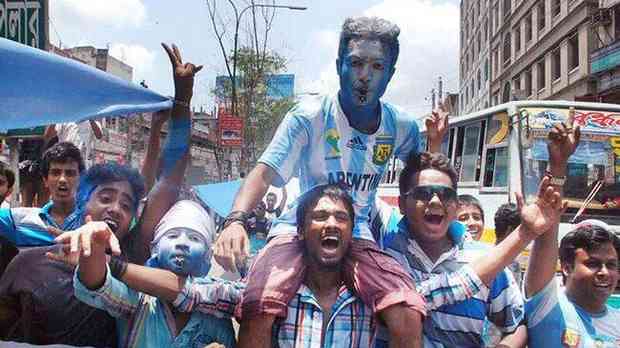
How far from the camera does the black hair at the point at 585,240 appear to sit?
108 inches

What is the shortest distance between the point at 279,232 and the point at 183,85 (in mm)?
792

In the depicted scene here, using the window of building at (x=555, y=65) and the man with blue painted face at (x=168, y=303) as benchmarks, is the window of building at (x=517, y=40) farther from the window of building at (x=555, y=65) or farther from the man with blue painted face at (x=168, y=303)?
the man with blue painted face at (x=168, y=303)

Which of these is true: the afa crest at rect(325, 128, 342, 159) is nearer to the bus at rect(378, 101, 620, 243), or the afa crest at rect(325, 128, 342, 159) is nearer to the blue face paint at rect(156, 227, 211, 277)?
the blue face paint at rect(156, 227, 211, 277)

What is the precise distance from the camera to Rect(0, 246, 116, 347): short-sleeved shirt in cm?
233

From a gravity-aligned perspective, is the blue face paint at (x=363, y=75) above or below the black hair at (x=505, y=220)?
above

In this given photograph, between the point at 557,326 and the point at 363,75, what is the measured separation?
1363 millimetres

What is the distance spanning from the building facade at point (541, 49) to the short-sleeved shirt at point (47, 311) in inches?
811

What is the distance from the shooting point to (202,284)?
2.30 meters

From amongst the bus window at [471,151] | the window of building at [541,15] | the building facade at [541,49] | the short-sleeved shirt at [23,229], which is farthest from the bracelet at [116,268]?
the window of building at [541,15]

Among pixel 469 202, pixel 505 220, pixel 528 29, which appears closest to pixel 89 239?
pixel 505 220

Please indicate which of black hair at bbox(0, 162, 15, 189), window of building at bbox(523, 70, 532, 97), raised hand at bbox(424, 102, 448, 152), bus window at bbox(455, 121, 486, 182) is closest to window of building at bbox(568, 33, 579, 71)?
window of building at bbox(523, 70, 532, 97)

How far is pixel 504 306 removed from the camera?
8.39 ft

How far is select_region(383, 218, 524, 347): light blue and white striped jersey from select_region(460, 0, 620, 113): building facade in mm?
19774

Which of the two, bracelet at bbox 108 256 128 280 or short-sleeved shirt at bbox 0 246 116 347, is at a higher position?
bracelet at bbox 108 256 128 280
